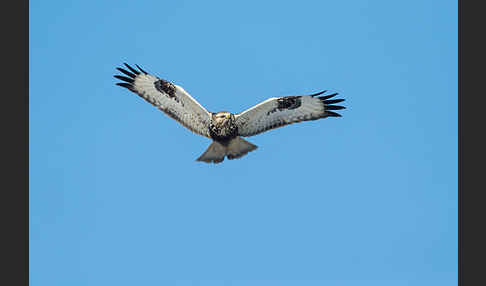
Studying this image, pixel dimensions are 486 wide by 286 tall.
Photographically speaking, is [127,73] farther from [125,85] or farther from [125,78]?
[125,85]

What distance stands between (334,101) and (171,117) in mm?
2618

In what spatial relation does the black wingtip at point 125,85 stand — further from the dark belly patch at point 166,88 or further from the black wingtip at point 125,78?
the dark belly patch at point 166,88

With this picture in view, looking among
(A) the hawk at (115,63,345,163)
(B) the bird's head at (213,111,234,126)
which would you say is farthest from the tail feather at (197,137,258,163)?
(B) the bird's head at (213,111,234,126)

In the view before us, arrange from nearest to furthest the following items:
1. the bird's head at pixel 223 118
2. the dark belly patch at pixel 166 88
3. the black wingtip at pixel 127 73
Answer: the bird's head at pixel 223 118 < the dark belly patch at pixel 166 88 < the black wingtip at pixel 127 73

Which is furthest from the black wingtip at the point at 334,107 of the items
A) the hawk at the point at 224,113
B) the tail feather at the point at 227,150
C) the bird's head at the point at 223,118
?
the bird's head at the point at 223,118

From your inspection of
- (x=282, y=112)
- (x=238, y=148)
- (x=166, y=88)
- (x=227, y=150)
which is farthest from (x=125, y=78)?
(x=282, y=112)

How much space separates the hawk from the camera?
32.0ft

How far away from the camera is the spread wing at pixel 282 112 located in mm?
9766

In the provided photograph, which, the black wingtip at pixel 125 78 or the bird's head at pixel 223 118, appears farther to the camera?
the black wingtip at pixel 125 78

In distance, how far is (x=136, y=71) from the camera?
10.0 meters

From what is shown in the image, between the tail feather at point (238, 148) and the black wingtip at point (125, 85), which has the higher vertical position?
the black wingtip at point (125, 85)

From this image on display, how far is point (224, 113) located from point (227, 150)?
0.58 meters

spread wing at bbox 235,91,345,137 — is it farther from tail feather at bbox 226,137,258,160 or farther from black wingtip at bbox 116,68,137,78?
black wingtip at bbox 116,68,137,78
